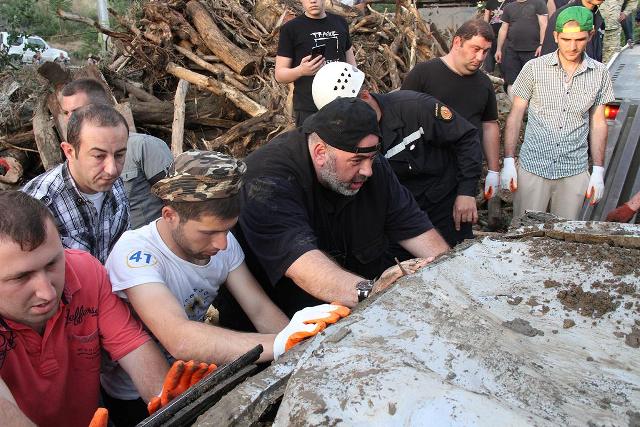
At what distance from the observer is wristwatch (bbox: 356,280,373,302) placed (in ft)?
7.47

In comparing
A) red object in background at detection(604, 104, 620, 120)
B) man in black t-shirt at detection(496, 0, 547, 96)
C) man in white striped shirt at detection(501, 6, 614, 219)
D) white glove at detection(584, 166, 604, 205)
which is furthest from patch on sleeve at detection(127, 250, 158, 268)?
man in black t-shirt at detection(496, 0, 547, 96)

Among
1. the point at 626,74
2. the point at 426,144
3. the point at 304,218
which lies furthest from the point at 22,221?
the point at 626,74

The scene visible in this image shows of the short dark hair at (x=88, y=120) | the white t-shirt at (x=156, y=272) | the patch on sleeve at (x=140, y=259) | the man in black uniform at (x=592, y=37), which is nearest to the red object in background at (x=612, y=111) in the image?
the man in black uniform at (x=592, y=37)

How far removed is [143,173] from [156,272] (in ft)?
4.99

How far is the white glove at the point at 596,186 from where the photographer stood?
13.4 feet

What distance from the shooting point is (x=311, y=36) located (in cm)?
495

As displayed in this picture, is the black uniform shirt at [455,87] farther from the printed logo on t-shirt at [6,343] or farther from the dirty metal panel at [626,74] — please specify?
the printed logo on t-shirt at [6,343]

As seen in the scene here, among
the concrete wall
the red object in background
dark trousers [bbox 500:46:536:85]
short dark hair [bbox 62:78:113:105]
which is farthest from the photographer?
the concrete wall

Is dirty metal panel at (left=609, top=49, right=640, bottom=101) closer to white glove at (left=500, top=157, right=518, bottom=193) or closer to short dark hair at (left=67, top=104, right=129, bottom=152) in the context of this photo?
white glove at (left=500, top=157, right=518, bottom=193)

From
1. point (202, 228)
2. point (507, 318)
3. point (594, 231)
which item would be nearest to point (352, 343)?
point (507, 318)

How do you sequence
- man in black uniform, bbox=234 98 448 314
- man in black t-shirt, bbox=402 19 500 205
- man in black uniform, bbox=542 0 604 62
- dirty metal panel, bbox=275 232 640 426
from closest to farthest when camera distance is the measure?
dirty metal panel, bbox=275 232 640 426, man in black uniform, bbox=234 98 448 314, man in black t-shirt, bbox=402 19 500 205, man in black uniform, bbox=542 0 604 62

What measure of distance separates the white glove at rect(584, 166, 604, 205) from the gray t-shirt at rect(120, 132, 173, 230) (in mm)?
2844

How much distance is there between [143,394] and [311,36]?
12.0 feet

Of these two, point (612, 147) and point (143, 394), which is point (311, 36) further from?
point (143, 394)
